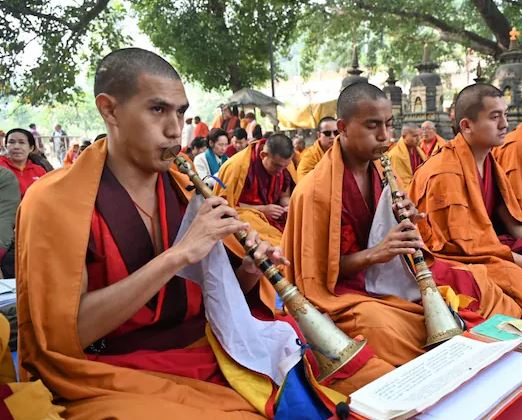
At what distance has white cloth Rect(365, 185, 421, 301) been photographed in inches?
118

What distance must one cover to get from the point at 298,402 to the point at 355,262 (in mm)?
1320

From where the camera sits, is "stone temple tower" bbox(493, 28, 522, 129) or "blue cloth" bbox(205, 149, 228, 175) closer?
"blue cloth" bbox(205, 149, 228, 175)

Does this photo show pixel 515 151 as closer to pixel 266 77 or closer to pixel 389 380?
pixel 389 380

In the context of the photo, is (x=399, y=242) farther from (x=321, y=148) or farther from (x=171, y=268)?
(x=321, y=148)

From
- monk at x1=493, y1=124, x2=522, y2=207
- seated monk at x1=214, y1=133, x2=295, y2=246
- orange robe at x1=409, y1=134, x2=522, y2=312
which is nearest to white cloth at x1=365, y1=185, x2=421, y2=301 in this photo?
orange robe at x1=409, y1=134, x2=522, y2=312

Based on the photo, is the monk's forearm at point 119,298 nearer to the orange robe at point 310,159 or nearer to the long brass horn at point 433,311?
the long brass horn at point 433,311

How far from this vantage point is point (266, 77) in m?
18.3

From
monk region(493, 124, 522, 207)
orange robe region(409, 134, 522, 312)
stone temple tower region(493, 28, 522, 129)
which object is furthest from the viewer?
stone temple tower region(493, 28, 522, 129)

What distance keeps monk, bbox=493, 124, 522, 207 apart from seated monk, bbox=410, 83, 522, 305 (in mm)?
449

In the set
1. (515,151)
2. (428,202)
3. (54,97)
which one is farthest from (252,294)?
(54,97)

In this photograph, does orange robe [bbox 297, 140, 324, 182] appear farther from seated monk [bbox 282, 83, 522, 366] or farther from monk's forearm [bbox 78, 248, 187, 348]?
monk's forearm [bbox 78, 248, 187, 348]

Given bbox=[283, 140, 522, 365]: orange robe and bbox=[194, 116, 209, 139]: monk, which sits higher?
bbox=[194, 116, 209, 139]: monk

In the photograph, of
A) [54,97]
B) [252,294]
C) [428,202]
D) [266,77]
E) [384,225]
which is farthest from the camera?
[266,77]

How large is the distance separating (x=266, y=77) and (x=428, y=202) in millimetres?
15219
